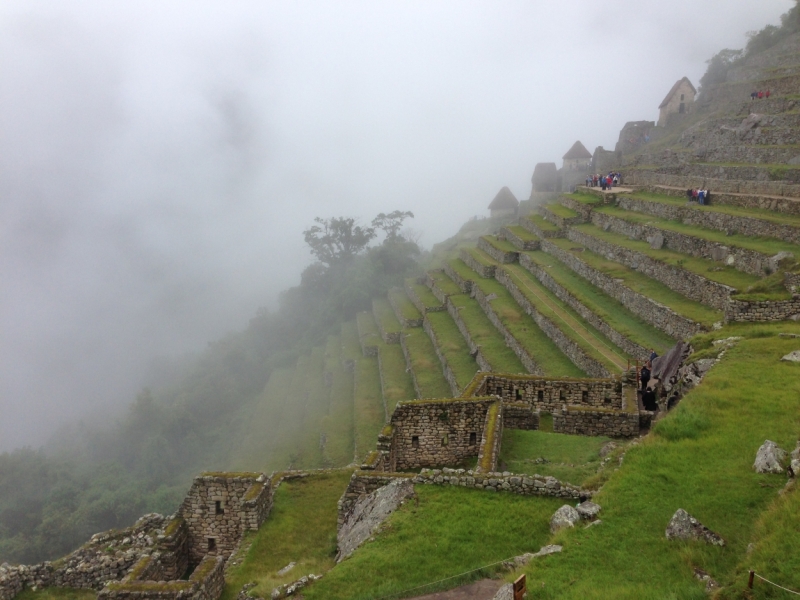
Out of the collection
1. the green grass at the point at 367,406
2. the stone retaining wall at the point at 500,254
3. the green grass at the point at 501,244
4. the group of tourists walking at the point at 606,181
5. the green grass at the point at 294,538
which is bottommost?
the green grass at the point at 367,406

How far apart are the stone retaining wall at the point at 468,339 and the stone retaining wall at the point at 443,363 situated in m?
1.45

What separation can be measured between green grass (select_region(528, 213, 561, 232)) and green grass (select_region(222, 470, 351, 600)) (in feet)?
94.2

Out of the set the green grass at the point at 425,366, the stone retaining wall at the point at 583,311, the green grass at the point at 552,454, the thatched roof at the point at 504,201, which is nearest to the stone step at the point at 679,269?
the stone retaining wall at the point at 583,311

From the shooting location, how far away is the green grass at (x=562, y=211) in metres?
39.4

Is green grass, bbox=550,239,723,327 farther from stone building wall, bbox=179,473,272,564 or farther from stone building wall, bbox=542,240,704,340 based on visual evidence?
stone building wall, bbox=179,473,272,564

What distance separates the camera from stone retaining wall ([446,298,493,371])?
87.6ft

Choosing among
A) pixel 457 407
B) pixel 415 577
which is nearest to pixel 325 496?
pixel 457 407

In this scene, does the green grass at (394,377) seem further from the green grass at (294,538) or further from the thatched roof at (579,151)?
the thatched roof at (579,151)

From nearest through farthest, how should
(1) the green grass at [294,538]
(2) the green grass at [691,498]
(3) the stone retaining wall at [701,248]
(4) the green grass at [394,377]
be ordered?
(2) the green grass at [691,498] < (1) the green grass at [294,538] < (3) the stone retaining wall at [701,248] < (4) the green grass at [394,377]

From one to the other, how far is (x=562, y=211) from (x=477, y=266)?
7.41m

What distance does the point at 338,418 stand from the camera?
1329 inches

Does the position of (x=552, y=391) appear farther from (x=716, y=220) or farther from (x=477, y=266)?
(x=477, y=266)

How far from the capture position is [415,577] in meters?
7.93

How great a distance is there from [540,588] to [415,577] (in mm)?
2052
